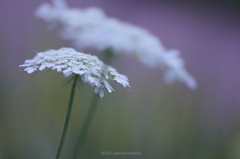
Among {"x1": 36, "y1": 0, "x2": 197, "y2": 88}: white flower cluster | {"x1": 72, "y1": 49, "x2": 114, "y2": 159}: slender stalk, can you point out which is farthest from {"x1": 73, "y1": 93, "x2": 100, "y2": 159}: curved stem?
{"x1": 36, "y1": 0, "x2": 197, "y2": 88}: white flower cluster

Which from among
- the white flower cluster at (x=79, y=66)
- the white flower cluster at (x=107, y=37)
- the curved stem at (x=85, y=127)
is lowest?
the curved stem at (x=85, y=127)

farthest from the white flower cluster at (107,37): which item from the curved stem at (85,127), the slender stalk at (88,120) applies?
the curved stem at (85,127)

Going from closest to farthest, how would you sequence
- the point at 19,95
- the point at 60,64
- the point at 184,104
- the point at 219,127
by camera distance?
the point at 60,64 < the point at 19,95 < the point at 219,127 < the point at 184,104

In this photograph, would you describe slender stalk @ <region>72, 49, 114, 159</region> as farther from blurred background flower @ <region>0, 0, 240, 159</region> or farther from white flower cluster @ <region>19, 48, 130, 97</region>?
white flower cluster @ <region>19, 48, 130, 97</region>

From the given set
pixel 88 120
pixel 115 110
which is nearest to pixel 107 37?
pixel 88 120

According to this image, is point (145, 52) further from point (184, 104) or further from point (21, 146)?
point (184, 104)

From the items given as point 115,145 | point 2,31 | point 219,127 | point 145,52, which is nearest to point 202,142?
point 219,127

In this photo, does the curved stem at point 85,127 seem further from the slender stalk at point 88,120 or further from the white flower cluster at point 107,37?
the white flower cluster at point 107,37
